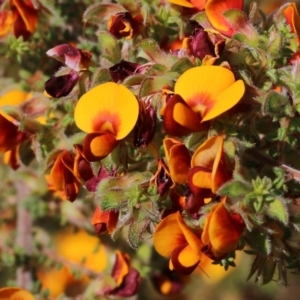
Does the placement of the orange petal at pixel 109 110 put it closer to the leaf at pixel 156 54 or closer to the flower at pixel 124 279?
the leaf at pixel 156 54

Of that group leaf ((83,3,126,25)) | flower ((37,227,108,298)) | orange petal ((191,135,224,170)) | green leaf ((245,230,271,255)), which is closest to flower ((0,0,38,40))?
leaf ((83,3,126,25))

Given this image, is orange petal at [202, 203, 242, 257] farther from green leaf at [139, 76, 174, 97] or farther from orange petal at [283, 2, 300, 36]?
orange petal at [283, 2, 300, 36]

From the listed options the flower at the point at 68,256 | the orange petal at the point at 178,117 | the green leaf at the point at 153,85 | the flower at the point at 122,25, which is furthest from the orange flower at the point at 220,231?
the flower at the point at 68,256

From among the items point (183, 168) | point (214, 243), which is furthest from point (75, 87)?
point (214, 243)

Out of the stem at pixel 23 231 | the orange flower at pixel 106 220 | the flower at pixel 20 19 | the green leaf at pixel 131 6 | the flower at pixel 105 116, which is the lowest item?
the stem at pixel 23 231

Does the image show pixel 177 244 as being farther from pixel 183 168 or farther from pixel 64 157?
pixel 64 157

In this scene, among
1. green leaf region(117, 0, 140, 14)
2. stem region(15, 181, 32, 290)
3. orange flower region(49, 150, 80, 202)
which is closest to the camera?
orange flower region(49, 150, 80, 202)

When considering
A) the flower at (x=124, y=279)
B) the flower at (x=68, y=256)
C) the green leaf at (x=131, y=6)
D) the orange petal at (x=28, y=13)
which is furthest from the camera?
the flower at (x=68, y=256)

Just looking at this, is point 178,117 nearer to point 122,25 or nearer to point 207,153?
point 207,153
